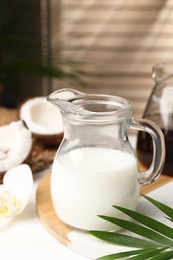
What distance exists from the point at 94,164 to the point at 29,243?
16 centimetres

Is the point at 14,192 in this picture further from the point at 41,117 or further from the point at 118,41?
the point at 118,41

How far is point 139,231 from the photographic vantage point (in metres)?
0.76

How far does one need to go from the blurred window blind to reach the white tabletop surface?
5.91 ft

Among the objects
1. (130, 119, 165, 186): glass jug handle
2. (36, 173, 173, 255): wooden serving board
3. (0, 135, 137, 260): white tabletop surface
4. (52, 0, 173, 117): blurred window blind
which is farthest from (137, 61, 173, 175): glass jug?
(52, 0, 173, 117): blurred window blind

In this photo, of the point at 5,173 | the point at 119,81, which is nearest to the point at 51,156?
the point at 5,173

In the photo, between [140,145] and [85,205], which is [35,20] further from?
[85,205]

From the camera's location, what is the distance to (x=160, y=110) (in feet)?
3.49

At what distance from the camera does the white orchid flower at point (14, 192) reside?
2.83 feet

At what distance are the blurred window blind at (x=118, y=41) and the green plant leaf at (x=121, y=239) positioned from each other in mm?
1914

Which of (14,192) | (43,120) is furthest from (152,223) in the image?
(43,120)

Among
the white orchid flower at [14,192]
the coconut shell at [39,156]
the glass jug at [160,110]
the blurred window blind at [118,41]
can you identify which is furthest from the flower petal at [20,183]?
the blurred window blind at [118,41]

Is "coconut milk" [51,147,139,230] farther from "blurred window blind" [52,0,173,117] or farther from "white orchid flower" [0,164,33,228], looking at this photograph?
"blurred window blind" [52,0,173,117]

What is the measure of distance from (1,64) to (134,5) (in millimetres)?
782

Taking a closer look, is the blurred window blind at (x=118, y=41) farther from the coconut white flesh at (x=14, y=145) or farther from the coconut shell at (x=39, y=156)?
the coconut white flesh at (x=14, y=145)
